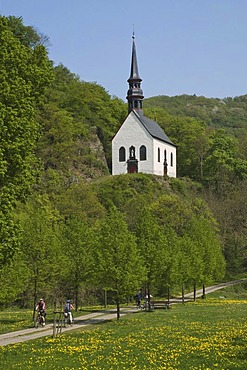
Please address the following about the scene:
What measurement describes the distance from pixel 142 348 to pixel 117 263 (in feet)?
38.7

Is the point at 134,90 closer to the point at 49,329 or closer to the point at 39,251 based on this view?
the point at 39,251

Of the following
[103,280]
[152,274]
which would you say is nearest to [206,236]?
[152,274]

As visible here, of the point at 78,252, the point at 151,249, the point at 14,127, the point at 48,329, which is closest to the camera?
the point at 14,127

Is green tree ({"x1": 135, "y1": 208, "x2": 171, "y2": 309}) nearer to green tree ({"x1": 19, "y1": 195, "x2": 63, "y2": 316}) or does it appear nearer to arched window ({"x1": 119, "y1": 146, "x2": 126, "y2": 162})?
green tree ({"x1": 19, "y1": 195, "x2": 63, "y2": 316})

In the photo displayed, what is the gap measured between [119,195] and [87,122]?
2396 cm

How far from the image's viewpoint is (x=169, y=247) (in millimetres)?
39875

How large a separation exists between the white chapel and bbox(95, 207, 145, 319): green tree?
1766 inches

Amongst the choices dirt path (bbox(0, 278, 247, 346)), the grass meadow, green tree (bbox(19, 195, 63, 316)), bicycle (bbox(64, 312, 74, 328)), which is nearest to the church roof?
dirt path (bbox(0, 278, 247, 346))

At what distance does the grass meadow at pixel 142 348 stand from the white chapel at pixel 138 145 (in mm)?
49195

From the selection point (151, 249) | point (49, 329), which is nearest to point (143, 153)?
point (151, 249)

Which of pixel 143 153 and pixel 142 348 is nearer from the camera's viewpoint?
pixel 142 348

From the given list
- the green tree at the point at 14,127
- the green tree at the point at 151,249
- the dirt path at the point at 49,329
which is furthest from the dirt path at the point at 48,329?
the green tree at the point at 14,127

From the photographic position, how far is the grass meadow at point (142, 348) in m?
16.2

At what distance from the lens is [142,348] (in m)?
19.3
